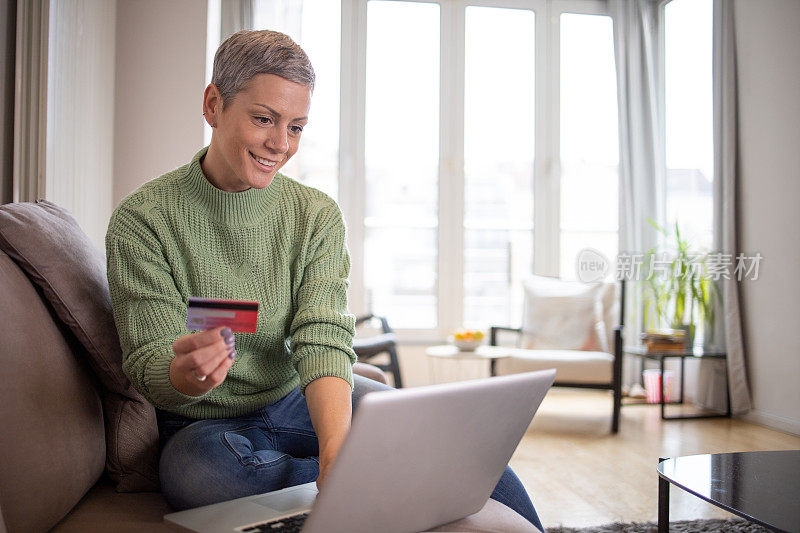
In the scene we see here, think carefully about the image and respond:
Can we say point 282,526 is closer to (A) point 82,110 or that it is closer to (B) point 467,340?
(A) point 82,110

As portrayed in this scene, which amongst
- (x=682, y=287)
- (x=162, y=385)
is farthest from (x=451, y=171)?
(x=162, y=385)

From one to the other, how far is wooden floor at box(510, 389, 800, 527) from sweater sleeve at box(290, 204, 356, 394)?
4.18 feet

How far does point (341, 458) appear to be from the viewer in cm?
75

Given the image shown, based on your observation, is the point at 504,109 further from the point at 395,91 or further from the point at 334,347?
the point at 334,347

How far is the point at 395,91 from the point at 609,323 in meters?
2.21

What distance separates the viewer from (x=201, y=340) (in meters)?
0.97

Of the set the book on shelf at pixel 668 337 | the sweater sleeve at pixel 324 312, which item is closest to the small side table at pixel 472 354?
the book on shelf at pixel 668 337

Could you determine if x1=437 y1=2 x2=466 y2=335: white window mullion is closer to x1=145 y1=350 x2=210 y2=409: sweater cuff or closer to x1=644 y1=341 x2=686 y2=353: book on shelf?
x1=644 y1=341 x2=686 y2=353: book on shelf

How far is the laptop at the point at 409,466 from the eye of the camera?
30.0 inches

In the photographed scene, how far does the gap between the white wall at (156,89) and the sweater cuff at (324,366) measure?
2751mm

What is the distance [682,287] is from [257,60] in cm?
371

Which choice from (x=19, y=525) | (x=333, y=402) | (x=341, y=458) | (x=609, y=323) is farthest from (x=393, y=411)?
(x=609, y=323)

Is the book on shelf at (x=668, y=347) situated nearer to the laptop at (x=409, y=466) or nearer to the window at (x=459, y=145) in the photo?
the window at (x=459, y=145)

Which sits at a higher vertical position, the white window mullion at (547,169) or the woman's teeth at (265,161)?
the white window mullion at (547,169)
